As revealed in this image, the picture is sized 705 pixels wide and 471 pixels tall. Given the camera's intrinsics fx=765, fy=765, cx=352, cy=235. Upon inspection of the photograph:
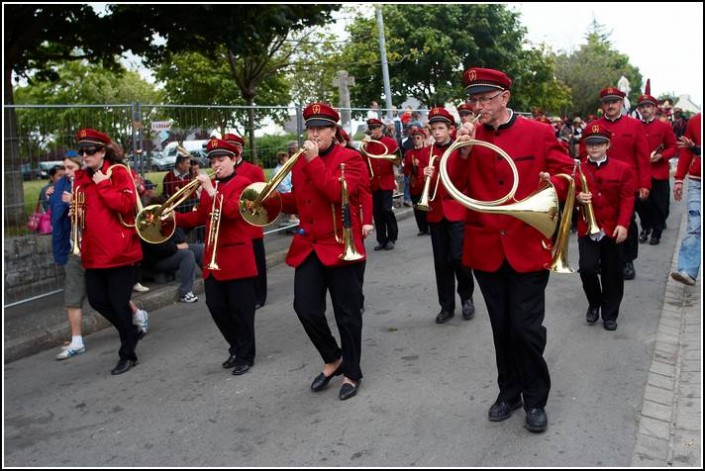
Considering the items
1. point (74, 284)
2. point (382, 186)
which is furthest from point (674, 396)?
point (382, 186)

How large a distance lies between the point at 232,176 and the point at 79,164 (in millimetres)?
1858

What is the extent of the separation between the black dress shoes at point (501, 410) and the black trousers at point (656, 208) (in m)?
6.64

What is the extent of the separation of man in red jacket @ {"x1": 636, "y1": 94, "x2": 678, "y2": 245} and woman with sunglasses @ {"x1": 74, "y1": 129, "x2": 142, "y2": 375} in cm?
702

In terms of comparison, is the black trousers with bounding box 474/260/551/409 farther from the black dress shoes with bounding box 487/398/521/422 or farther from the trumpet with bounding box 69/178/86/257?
the trumpet with bounding box 69/178/86/257

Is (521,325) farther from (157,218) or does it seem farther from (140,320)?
(140,320)

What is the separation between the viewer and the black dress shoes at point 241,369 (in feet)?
19.3

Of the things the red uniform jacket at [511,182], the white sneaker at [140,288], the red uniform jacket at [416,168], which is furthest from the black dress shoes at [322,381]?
the white sneaker at [140,288]

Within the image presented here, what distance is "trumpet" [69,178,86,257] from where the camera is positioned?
6172mm

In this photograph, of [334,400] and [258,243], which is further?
[258,243]

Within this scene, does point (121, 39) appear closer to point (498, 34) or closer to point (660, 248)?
point (660, 248)

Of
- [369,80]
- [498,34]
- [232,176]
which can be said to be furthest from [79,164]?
[498,34]

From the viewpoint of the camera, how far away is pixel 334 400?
518 cm

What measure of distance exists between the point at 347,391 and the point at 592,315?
2.67 m

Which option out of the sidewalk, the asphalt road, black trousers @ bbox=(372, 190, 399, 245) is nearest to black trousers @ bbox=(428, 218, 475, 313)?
the asphalt road
